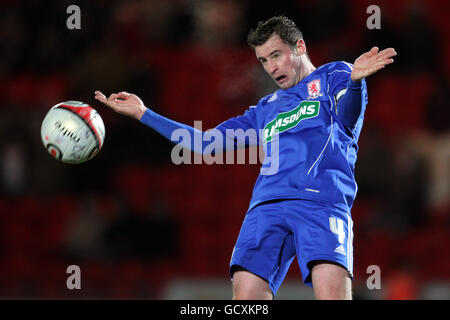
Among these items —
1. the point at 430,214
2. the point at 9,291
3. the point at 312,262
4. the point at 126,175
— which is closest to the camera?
the point at 312,262

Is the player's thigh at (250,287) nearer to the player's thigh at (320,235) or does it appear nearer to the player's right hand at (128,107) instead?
the player's thigh at (320,235)

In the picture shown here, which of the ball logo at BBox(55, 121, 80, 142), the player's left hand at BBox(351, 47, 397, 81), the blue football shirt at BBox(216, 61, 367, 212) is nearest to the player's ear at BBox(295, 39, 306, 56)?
the blue football shirt at BBox(216, 61, 367, 212)

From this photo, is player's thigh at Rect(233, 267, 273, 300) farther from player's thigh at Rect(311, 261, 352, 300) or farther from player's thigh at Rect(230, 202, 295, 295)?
player's thigh at Rect(311, 261, 352, 300)

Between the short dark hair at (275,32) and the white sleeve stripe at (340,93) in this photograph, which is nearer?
the white sleeve stripe at (340,93)

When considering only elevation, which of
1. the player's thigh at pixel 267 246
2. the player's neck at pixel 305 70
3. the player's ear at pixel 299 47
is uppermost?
the player's ear at pixel 299 47

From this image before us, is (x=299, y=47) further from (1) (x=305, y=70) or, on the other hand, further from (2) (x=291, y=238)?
(2) (x=291, y=238)

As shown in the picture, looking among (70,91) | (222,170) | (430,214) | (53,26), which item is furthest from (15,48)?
(430,214)

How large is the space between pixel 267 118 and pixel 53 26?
20.5 feet

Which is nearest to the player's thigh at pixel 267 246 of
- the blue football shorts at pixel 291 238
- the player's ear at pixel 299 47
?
the blue football shorts at pixel 291 238

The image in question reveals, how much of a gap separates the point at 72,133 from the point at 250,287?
133cm

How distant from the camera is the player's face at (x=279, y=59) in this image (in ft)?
12.8

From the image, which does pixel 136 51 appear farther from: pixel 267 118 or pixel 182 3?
pixel 267 118

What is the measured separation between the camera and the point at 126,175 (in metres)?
8.95

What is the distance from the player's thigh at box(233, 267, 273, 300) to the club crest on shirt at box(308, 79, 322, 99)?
3.18 ft
